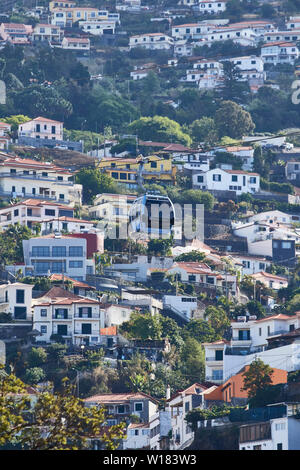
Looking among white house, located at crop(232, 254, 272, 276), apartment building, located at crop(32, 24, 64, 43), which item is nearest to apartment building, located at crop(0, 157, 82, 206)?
white house, located at crop(232, 254, 272, 276)

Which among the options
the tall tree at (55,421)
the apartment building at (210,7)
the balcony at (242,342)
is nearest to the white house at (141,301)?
the balcony at (242,342)

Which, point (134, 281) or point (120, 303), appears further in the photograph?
point (134, 281)

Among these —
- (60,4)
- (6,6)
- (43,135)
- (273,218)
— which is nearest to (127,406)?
(273,218)

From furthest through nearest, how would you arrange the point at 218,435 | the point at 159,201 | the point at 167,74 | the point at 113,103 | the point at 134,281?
the point at 167,74 → the point at 113,103 → the point at 159,201 → the point at 134,281 → the point at 218,435

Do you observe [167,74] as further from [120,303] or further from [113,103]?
[120,303]

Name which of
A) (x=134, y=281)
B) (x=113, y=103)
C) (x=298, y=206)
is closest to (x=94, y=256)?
(x=134, y=281)

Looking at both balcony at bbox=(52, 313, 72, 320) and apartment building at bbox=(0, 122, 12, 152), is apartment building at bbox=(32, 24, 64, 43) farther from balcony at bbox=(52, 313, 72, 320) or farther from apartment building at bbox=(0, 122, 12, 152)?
balcony at bbox=(52, 313, 72, 320)
